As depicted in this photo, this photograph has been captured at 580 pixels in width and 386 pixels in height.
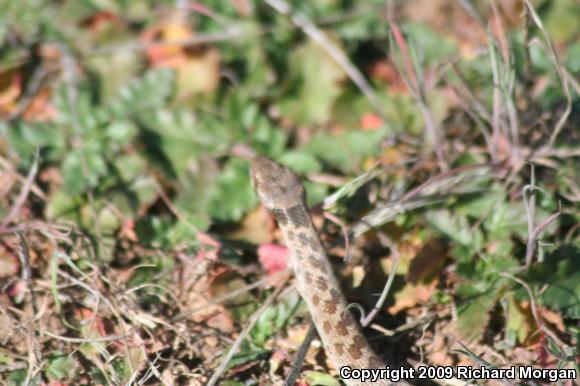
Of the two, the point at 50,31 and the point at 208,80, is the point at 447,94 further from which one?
the point at 50,31

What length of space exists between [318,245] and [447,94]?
1.94 meters

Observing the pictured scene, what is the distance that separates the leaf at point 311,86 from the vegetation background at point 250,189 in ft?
0.06

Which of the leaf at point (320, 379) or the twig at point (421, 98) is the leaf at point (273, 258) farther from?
the twig at point (421, 98)

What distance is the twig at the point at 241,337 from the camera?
370cm

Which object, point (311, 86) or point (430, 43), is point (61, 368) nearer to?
point (311, 86)

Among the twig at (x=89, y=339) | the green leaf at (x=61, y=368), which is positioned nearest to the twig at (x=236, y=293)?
the twig at (x=89, y=339)

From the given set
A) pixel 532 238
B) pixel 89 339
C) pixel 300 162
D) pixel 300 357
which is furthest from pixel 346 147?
pixel 89 339

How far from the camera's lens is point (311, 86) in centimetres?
545

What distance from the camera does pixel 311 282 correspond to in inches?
158

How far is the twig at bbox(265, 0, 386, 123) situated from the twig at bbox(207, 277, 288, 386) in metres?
1.89

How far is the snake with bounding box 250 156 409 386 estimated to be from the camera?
376 centimetres

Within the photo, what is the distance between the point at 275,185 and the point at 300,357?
1.14m

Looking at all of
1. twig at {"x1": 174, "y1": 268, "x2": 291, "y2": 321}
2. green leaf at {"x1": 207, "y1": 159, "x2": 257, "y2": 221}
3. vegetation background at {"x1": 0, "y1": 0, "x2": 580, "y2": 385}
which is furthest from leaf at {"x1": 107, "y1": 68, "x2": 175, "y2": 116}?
twig at {"x1": 174, "y1": 268, "x2": 291, "y2": 321}

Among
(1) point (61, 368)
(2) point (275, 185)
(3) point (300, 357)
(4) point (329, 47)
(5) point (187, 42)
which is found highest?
(5) point (187, 42)
